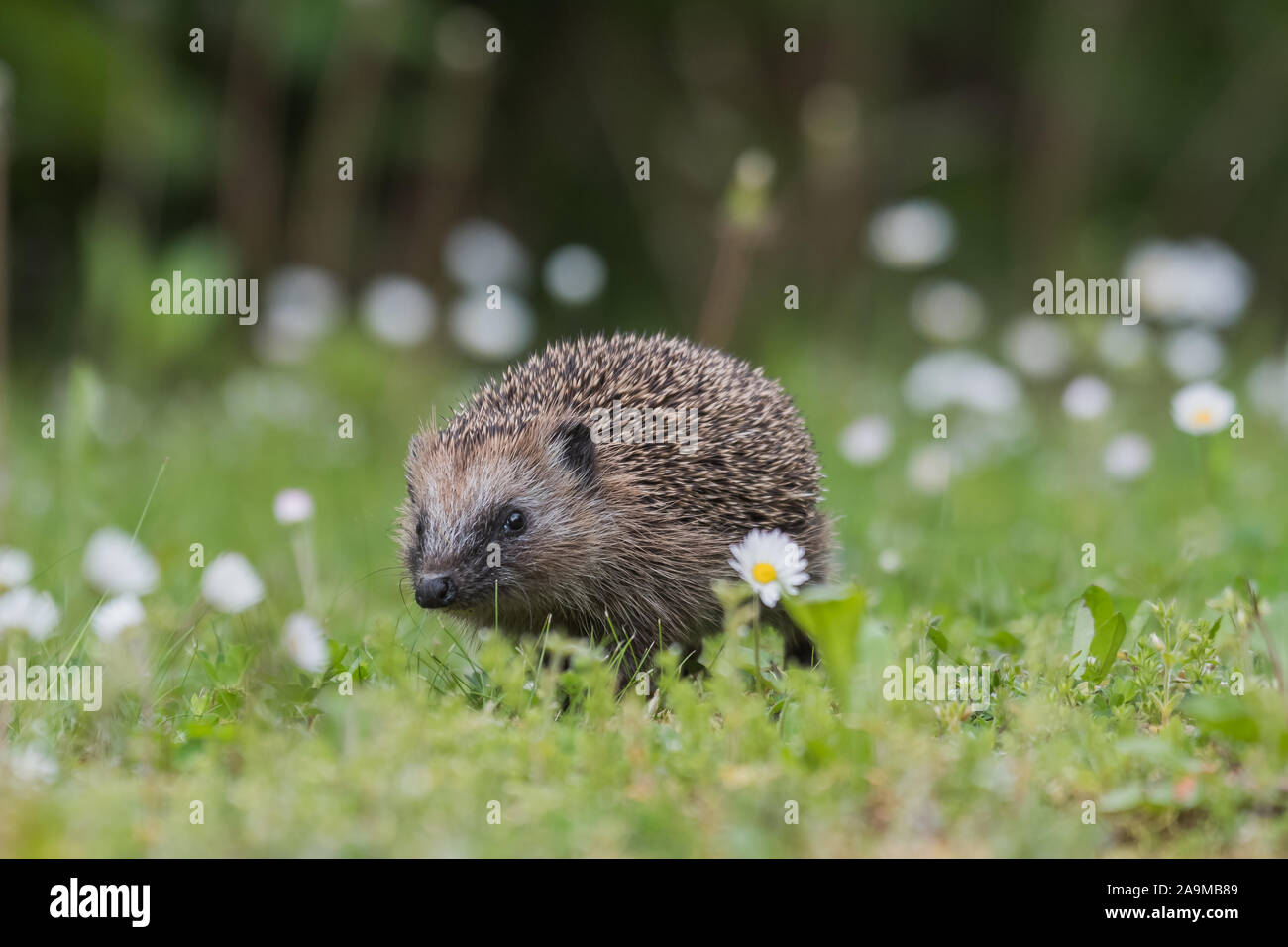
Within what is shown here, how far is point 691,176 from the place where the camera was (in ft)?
44.6

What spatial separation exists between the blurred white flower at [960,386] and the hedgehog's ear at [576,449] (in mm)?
3495

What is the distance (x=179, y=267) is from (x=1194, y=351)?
6.21m

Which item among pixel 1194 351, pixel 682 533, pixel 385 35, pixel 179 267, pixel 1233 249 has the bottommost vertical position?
pixel 682 533

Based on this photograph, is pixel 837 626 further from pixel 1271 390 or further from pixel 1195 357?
pixel 1271 390

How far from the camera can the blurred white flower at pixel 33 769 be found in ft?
12.2

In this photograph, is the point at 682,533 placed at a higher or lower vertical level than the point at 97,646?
higher

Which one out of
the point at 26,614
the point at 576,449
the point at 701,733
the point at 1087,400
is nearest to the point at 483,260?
the point at 1087,400

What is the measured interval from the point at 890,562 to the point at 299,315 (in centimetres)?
602

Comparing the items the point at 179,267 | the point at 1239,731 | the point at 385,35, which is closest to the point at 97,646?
the point at 1239,731

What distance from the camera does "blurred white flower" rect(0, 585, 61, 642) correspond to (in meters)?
4.59

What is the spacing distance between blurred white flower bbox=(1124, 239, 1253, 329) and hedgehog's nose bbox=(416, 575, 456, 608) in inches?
243

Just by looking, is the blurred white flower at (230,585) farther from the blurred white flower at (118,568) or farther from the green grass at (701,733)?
the blurred white flower at (118,568)

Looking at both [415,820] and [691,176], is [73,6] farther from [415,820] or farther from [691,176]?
[415,820]
